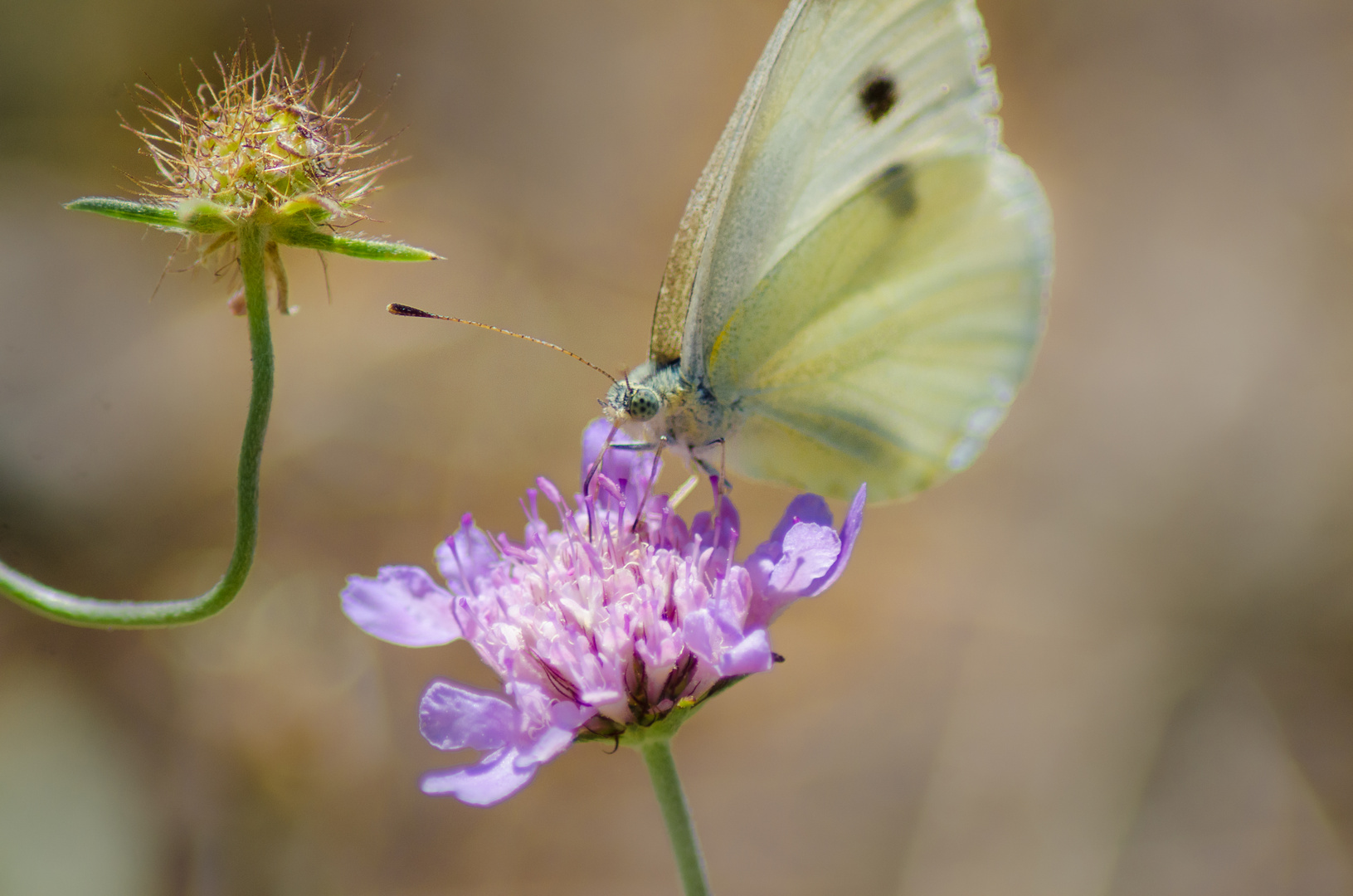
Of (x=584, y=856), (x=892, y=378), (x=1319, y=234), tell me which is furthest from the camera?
(x=1319, y=234)

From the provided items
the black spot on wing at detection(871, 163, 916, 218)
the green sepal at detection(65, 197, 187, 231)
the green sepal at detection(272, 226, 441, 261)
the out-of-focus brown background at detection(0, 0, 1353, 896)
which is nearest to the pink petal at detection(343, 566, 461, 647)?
the green sepal at detection(272, 226, 441, 261)

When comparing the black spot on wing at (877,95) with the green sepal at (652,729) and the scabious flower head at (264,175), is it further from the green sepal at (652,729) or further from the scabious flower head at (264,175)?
the green sepal at (652,729)

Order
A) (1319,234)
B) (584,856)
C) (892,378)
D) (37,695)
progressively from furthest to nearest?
(1319,234) → (584,856) → (37,695) → (892,378)

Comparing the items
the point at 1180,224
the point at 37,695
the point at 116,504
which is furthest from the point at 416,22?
the point at 1180,224

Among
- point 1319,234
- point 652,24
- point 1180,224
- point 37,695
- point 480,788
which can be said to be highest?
point 652,24

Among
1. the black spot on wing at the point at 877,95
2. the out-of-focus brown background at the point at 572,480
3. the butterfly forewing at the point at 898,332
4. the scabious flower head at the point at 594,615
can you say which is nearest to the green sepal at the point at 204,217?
Answer: the scabious flower head at the point at 594,615

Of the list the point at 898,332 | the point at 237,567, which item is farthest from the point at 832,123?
the point at 237,567

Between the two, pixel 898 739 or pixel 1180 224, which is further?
pixel 1180 224

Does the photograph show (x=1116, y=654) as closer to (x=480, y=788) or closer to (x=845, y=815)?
(x=845, y=815)
